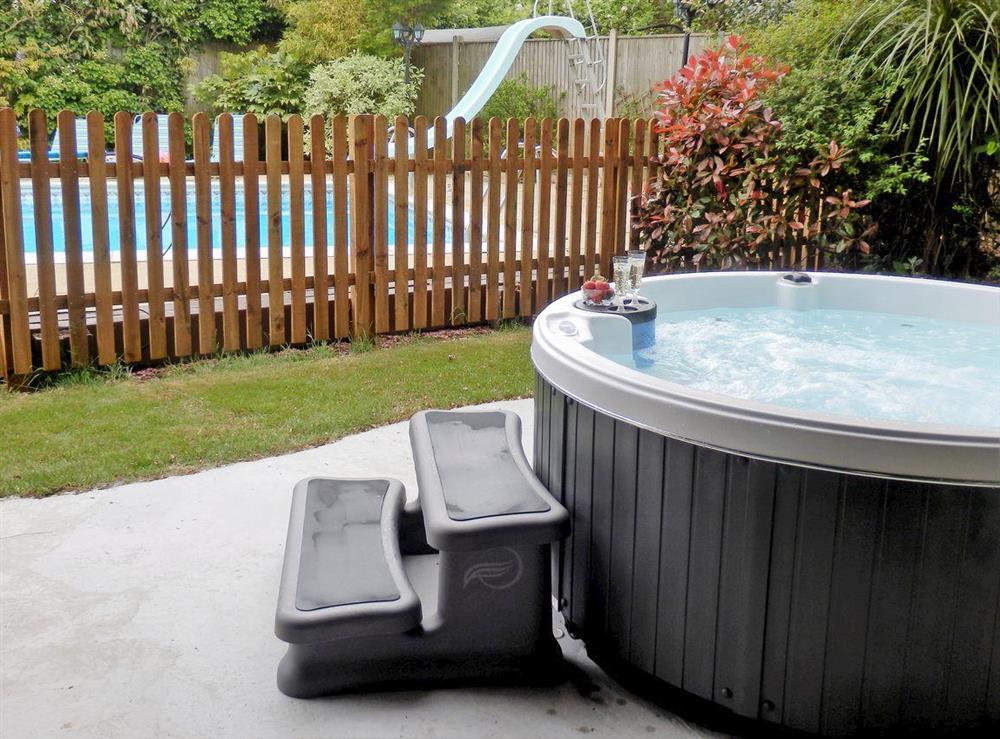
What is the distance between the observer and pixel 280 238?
16.6 feet

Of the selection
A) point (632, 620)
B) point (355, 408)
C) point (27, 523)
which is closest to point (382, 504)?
point (632, 620)

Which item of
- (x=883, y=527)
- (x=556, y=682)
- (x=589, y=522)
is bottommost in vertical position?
(x=556, y=682)

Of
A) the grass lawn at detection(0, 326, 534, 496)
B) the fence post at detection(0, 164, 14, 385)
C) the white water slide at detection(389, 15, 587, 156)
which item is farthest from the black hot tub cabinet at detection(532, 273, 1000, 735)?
the white water slide at detection(389, 15, 587, 156)

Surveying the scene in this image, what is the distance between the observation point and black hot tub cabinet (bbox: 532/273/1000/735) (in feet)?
6.18

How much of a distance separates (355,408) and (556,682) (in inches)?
81.6

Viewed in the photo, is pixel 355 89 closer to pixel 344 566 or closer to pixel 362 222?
pixel 362 222

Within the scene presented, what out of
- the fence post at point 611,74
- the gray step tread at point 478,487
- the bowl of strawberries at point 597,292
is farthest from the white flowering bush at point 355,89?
the gray step tread at point 478,487

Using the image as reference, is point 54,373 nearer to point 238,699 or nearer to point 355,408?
point 355,408

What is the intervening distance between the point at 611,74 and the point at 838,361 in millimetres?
10784

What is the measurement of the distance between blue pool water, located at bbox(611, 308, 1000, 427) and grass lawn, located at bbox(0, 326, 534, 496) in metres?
1.08

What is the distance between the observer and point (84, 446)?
3654mm

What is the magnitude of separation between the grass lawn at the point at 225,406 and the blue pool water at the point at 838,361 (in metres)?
1.08

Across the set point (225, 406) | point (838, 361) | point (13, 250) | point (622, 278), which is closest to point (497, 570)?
point (622, 278)

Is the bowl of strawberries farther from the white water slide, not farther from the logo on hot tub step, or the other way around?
the white water slide
